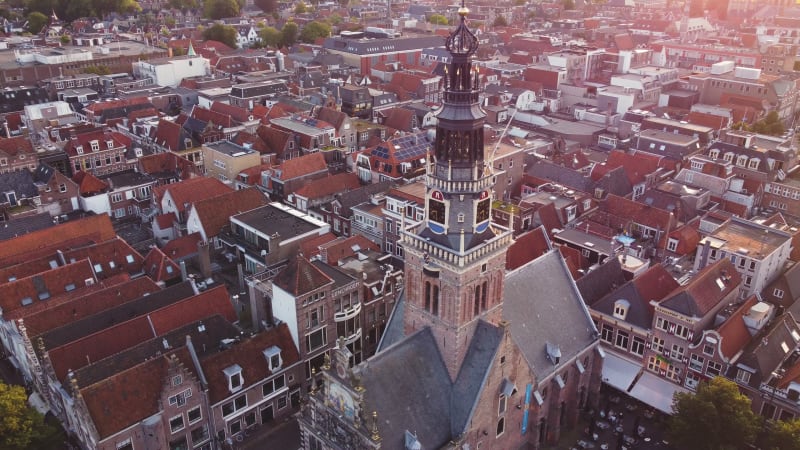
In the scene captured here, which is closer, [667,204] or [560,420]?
[560,420]

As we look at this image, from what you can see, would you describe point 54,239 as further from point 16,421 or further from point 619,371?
point 619,371

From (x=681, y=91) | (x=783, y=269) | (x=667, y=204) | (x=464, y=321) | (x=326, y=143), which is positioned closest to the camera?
(x=464, y=321)

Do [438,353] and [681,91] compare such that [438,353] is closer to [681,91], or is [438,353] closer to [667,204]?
[667,204]

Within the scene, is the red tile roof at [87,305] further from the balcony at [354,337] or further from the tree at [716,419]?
the tree at [716,419]

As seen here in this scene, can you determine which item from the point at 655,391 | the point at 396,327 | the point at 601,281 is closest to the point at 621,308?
the point at 601,281

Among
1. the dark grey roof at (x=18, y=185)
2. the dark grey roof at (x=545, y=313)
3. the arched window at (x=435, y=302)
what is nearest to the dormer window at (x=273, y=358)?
the arched window at (x=435, y=302)

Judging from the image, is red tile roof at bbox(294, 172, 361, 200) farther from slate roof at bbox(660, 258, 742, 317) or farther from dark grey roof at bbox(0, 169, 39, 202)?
slate roof at bbox(660, 258, 742, 317)

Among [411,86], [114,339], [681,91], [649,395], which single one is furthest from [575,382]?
[681,91]

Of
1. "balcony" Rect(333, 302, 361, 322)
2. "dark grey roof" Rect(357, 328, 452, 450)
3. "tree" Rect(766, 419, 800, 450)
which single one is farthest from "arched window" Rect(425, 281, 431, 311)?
"tree" Rect(766, 419, 800, 450)
